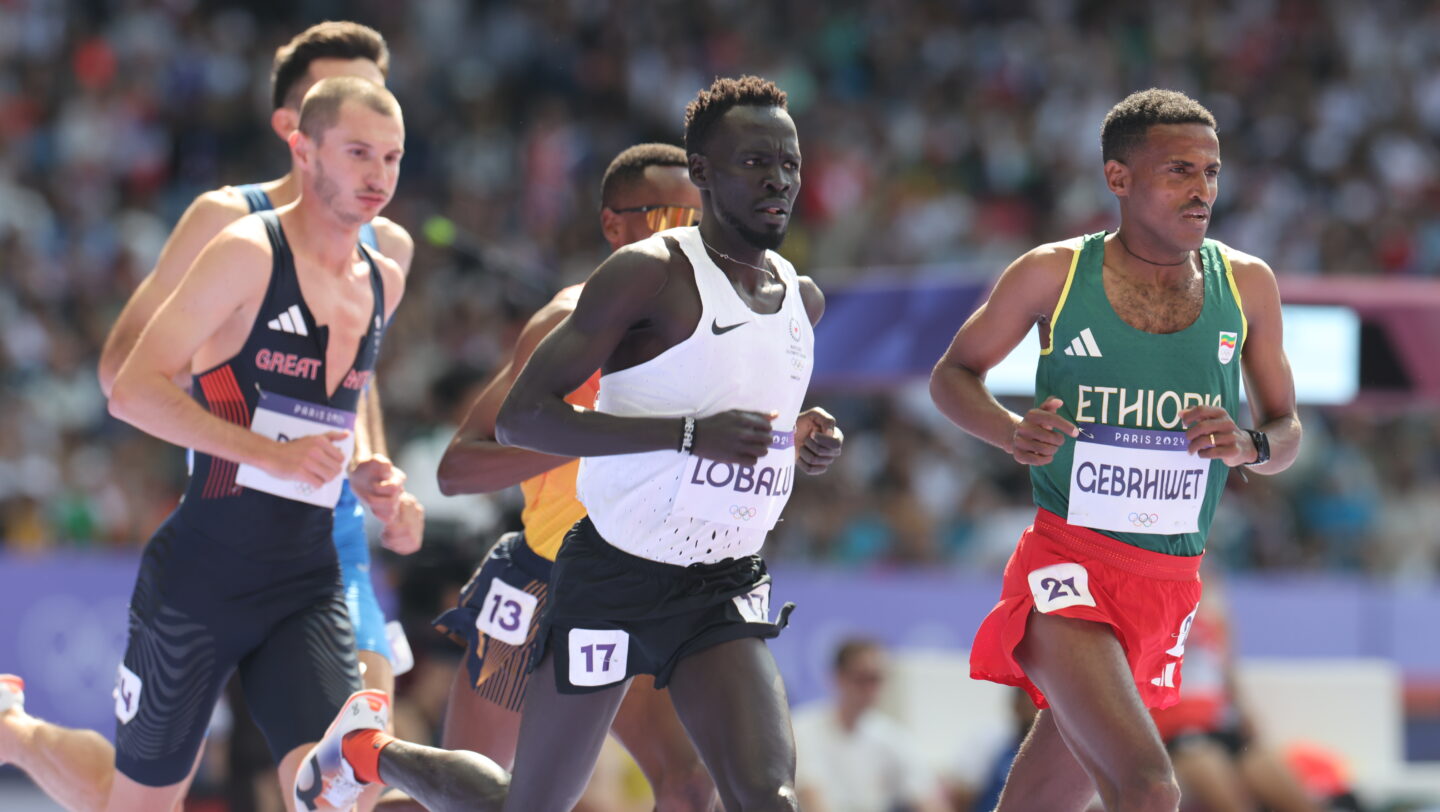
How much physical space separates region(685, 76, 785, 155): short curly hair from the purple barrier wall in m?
6.51

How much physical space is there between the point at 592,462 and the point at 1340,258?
1279 cm

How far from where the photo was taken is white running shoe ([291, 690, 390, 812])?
487cm

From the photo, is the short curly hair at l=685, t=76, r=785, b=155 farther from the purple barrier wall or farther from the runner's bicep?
the purple barrier wall

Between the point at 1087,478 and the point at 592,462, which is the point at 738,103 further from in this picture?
the point at 1087,478

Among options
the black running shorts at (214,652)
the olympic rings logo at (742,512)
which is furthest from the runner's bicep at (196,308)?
the olympic rings logo at (742,512)

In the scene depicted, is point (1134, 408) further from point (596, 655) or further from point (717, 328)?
point (596, 655)

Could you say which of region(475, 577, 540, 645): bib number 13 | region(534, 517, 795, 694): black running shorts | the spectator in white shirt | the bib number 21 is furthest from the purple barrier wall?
region(534, 517, 795, 694): black running shorts

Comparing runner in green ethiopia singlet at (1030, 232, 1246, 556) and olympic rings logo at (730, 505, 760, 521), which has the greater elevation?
runner in green ethiopia singlet at (1030, 232, 1246, 556)

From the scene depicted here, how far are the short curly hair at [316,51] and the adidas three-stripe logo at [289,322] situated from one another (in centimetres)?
109

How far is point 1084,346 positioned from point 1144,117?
2.20 ft

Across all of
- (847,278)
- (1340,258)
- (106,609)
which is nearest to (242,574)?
(106,609)

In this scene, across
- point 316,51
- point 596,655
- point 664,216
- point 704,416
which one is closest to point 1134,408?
point 704,416

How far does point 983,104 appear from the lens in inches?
667

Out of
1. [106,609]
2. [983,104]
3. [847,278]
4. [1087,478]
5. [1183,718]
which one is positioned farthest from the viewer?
[983,104]
